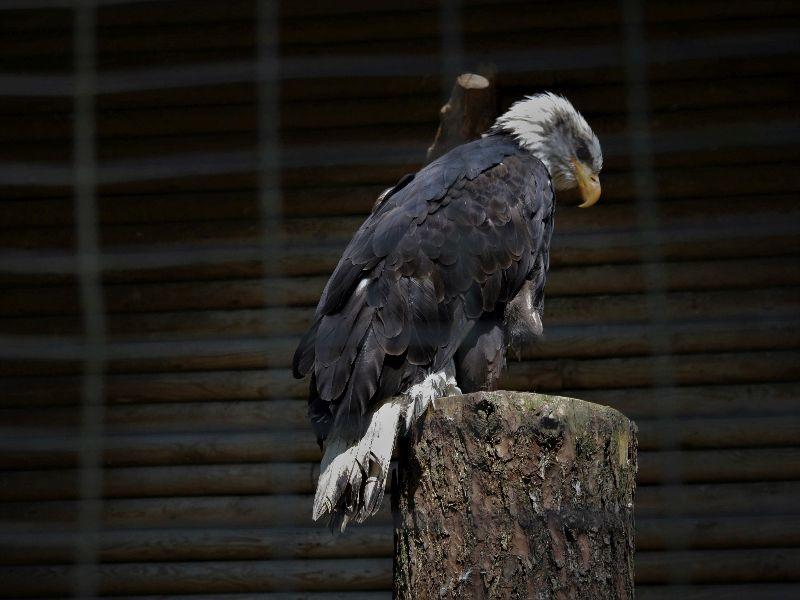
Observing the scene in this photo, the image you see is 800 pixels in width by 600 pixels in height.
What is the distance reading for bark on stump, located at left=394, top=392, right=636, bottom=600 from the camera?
7.73ft

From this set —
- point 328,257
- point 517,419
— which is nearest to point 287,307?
point 328,257

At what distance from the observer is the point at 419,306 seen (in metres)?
2.91

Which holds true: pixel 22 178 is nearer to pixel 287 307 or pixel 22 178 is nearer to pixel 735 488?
pixel 287 307

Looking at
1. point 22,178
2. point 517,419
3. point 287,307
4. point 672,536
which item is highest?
point 22,178

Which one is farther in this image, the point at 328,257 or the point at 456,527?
the point at 328,257

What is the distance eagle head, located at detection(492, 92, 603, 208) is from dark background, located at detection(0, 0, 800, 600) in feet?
3.46

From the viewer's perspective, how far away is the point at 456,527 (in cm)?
241

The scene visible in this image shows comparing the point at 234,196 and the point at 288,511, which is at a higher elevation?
the point at 234,196

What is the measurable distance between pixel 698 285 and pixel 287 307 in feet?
6.19

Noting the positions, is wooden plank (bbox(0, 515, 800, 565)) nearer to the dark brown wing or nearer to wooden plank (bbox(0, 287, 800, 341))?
wooden plank (bbox(0, 287, 800, 341))

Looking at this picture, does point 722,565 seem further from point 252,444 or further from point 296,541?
point 252,444

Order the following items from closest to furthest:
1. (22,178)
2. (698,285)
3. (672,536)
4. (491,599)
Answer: (491,599) → (22,178) → (672,536) → (698,285)

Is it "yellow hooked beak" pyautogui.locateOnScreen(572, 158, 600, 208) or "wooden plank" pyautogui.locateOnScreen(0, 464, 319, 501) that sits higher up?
"yellow hooked beak" pyautogui.locateOnScreen(572, 158, 600, 208)

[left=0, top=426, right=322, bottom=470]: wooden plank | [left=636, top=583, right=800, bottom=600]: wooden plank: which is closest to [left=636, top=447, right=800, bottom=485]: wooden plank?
[left=636, top=583, right=800, bottom=600]: wooden plank
